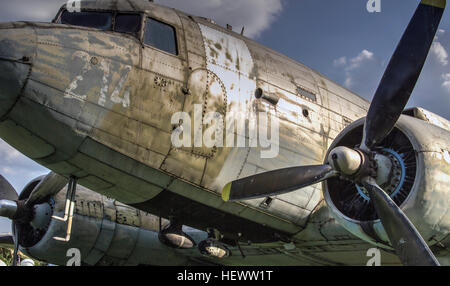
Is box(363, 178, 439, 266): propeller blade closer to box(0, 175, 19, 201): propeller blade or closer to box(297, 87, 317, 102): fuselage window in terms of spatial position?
box(297, 87, 317, 102): fuselage window

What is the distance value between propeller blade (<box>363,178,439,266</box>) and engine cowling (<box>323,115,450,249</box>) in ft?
0.96

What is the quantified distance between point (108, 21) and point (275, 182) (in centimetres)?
387

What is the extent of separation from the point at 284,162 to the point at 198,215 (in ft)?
5.98

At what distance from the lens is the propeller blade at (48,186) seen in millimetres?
12461

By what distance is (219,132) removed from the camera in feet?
27.2

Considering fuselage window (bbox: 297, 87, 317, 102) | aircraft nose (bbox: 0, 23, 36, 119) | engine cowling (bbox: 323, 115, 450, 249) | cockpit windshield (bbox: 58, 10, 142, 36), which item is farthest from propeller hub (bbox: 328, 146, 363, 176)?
aircraft nose (bbox: 0, 23, 36, 119)

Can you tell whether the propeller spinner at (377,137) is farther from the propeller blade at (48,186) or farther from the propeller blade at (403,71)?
the propeller blade at (48,186)

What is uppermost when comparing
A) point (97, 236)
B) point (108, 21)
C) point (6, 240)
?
point (108, 21)

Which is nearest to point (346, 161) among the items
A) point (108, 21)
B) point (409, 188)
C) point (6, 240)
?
point (409, 188)

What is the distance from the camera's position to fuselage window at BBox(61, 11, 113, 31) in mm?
8172

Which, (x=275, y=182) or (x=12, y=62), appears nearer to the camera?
(x=12, y=62)

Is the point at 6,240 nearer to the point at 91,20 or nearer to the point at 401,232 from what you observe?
the point at 91,20

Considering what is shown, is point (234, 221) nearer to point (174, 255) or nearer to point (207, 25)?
point (207, 25)
